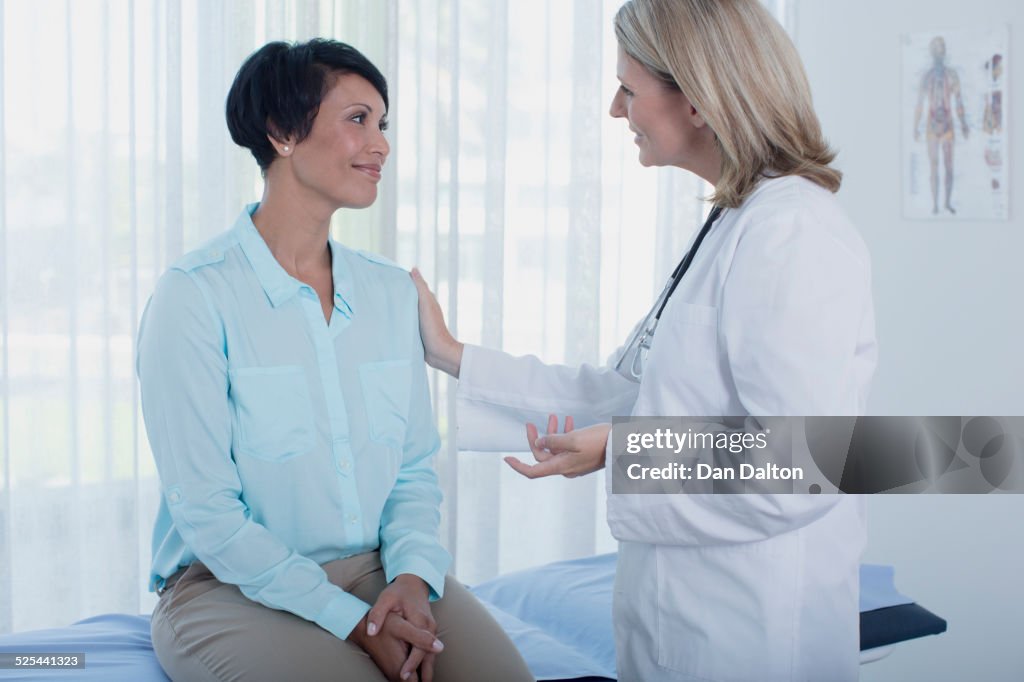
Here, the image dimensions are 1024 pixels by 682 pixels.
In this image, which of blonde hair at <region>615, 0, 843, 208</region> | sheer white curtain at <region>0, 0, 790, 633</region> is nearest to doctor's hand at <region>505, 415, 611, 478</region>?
blonde hair at <region>615, 0, 843, 208</region>

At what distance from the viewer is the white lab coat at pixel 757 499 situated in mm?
1228

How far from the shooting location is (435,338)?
1.74 metres

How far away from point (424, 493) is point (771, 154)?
0.79 meters

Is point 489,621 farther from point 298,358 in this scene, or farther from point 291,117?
point 291,117

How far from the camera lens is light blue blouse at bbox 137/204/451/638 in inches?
56.0

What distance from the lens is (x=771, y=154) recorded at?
138cm

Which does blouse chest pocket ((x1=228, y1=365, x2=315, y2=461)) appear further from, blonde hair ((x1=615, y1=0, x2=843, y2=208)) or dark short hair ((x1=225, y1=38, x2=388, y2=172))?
blonde hair ((x1=615, y1=0, x2=843, y2=208))

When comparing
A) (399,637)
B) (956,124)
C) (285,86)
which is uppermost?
(956,124)

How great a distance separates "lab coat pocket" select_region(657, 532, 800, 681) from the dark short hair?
0.93 meters

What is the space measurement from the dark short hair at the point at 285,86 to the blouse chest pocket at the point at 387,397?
40cm

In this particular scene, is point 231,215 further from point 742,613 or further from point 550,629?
point 742,613

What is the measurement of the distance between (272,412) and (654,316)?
0.61 metres

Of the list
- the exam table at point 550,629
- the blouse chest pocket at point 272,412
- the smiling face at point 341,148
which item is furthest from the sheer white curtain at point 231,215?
the blouse chest pocket at point 272,412

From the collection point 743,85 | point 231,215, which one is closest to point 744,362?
point 743,85
